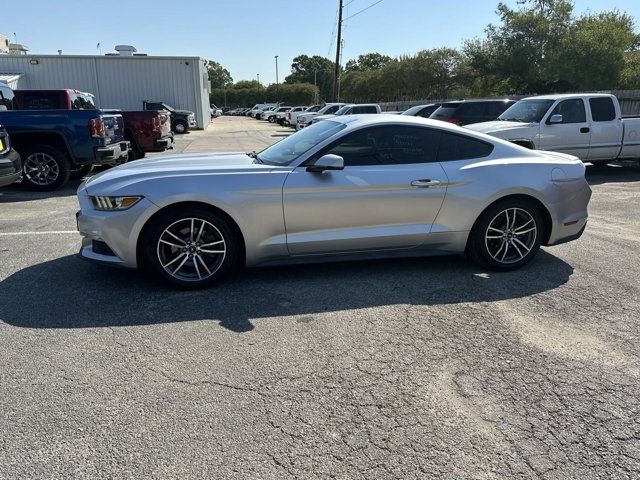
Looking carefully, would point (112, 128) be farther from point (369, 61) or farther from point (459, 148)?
point (369, 61)

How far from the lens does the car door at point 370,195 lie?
4496mm

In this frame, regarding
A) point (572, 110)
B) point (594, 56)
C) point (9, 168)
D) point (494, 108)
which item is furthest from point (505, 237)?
point (594, 56)

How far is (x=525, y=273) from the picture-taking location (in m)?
5.04

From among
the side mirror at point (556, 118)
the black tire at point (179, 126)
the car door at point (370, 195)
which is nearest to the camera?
the car door at point (370, 195)

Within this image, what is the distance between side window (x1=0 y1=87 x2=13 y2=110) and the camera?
1156cm

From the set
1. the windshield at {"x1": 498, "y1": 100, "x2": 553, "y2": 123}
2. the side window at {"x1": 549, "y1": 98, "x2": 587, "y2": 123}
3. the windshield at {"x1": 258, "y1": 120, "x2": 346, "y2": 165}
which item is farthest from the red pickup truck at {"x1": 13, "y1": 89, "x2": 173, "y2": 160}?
the side window at {"x1": 549, "y1": 98, "x2": 587, "y2": 123}

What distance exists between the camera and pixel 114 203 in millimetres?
4273

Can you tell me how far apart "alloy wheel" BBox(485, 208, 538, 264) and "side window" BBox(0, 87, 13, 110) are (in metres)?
11.3

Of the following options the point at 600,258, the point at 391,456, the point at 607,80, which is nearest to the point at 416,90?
the point at 607,80

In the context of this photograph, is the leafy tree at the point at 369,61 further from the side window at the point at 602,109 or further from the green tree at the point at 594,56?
the side window at the point at 602,109

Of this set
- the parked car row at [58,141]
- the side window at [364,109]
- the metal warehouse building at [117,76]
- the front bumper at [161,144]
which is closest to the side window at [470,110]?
the side window at [364,109]

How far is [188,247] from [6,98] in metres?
10.1

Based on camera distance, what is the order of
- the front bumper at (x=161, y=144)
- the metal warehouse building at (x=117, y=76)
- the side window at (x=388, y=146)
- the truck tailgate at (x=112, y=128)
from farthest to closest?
the metal warehouse building at (x=117, y=76) < the front bumper at (x=161, y=144) < the truck tailgate at (x=112, y=128) < the side window at (x=388, y=146)

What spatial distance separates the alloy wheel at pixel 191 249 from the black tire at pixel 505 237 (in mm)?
2432
